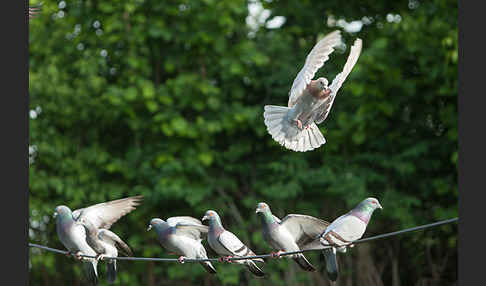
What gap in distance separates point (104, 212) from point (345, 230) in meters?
1.26

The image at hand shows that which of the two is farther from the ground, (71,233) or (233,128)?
(233,128)

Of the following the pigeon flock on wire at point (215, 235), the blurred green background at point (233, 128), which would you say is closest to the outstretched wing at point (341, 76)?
the pigeon flock on wire at point (215, 235)

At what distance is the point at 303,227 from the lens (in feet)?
9.63

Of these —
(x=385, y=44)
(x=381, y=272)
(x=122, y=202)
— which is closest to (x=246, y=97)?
(x=385, y=44)

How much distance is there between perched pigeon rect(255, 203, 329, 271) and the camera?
2908 mm

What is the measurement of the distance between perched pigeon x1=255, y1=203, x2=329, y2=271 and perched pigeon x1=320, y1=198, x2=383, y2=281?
4.0 inches

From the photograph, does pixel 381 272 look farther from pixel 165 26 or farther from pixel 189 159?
pixel 165 26

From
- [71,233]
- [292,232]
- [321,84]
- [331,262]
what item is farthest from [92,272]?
[321,84]

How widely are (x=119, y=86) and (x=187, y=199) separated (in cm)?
121

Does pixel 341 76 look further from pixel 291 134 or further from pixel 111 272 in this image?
pixel 111 272

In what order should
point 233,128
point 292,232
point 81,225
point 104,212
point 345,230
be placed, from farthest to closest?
point 233,128
point 104,212
point 81,225
point 292,232
point 345,230

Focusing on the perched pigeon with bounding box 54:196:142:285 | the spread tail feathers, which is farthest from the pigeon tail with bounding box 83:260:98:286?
the spread tail feathers

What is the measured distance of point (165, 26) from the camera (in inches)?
230

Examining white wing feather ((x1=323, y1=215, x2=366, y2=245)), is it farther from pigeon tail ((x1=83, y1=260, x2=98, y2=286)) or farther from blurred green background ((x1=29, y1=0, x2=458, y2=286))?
blurred green background ((x1=29, y1=0, x2=458, y2=286))
